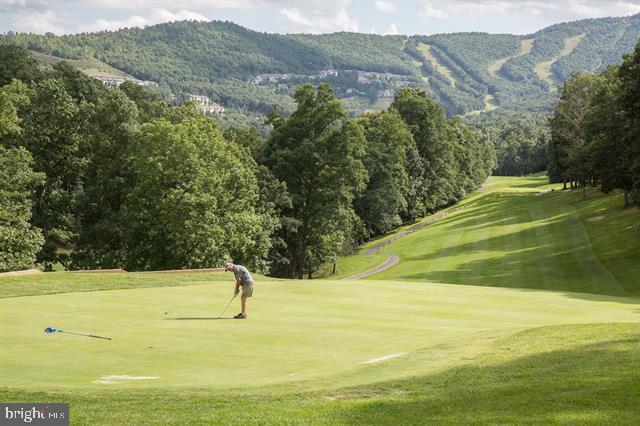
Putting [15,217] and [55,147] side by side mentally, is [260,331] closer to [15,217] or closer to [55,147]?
[15,217]

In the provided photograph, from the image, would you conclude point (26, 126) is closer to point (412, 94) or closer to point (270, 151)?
point (270, 151)

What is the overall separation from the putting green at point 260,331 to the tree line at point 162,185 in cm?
2055

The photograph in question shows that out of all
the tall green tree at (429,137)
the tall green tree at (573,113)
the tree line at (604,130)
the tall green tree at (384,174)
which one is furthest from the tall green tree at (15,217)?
the tall green tree at (573,113)

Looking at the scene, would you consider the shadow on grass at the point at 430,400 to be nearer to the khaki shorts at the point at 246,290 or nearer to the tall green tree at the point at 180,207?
the khaki shorts at the point at 246,290

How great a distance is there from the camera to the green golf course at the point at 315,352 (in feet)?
38.5

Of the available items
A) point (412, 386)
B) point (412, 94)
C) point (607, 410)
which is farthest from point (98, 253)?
point (412, 94)

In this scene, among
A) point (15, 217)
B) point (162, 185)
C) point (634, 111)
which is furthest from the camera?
point (162, 185)

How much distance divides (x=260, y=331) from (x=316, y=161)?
1810 inches

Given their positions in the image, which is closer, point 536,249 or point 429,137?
point 536,249

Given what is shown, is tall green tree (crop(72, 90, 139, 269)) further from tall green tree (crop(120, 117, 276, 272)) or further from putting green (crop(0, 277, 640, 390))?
putting green (crop(0, 277, 640, 390))

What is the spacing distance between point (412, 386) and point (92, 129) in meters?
50.2

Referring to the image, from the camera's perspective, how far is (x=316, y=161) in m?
65.4

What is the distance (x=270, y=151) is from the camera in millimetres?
68938

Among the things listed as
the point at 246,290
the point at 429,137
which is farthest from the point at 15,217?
the point at 429,137
